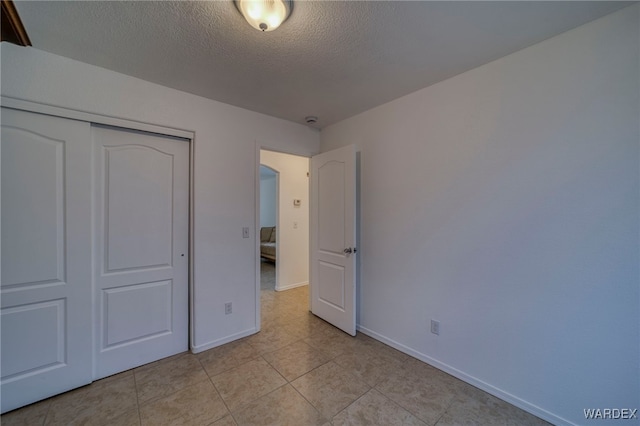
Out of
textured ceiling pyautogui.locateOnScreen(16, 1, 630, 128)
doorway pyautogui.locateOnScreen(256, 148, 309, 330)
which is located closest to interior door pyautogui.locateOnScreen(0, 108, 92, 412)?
textured ceiling pyautogui.locateOnScreen(16, 1, 630, 128)

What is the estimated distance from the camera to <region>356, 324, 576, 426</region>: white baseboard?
5.15 feet

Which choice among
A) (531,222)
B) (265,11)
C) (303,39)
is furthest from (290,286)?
(265,11)

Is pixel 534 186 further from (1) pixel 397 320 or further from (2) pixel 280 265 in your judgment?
(2) pixel 280 265

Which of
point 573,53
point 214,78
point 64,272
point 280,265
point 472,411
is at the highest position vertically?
point 214,78

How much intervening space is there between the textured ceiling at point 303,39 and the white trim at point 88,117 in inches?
14.7

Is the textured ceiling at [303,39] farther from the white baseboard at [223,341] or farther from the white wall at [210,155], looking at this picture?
the white baseboard at [223,341]

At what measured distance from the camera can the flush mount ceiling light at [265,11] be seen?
1269mm

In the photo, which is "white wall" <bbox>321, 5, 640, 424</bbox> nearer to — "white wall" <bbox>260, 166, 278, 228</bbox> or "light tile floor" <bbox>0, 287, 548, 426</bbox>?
"light tile floor" <bbox>0, 287, 548, 426</bbox>

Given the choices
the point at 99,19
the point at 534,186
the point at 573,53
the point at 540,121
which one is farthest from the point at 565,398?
the point at 99,19

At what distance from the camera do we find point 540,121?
161 cm

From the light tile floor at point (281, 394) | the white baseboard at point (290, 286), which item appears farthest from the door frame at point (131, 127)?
the white baseboard at point (290, 286)

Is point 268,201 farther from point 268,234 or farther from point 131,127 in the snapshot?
point 131,127

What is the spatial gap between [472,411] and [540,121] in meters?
1.96

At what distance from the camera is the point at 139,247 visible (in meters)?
2.13
